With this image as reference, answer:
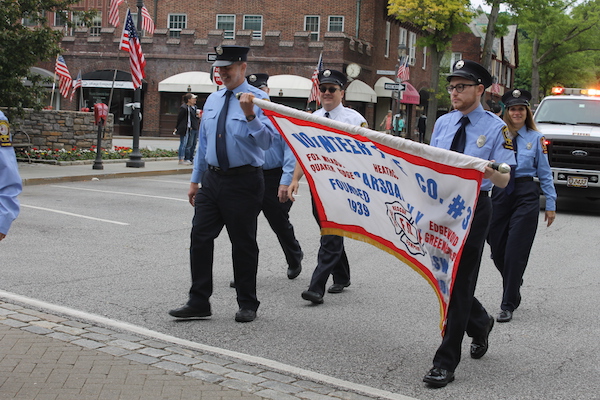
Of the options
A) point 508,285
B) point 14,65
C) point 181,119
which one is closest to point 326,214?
point 508,285

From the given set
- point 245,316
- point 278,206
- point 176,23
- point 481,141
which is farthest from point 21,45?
point 176,23

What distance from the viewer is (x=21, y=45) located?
17.2 m

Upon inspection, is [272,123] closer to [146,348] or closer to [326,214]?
[326,214]

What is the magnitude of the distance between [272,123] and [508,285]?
2.52 metres

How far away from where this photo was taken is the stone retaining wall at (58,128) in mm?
21203

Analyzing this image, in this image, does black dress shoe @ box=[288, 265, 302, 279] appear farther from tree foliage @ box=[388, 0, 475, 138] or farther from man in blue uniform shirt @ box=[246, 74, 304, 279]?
tree foliage @ box=[388, 0, 475, 138]

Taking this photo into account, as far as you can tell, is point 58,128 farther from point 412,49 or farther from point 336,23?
point 412,49

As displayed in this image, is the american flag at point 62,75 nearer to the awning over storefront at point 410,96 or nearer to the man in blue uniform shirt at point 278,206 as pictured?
the man in blue uniform shirt at point 278,206

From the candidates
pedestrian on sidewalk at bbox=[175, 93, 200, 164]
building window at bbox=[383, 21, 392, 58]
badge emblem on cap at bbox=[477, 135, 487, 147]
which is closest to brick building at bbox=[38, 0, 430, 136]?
building window at bbox=[383, 21, 392, 58]

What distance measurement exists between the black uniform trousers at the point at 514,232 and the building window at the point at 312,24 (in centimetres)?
3726

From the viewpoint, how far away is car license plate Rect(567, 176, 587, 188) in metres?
15.0

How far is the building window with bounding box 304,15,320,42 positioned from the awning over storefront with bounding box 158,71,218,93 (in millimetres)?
6379

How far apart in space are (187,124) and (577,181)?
1059cm

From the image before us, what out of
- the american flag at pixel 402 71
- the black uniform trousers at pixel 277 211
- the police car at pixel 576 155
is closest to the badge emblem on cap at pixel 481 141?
the black uniform trousers at pixel 277 211
